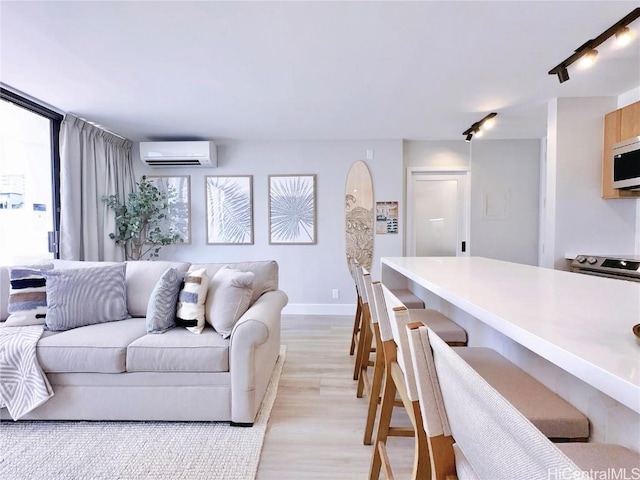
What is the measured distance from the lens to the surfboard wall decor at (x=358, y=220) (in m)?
4.23

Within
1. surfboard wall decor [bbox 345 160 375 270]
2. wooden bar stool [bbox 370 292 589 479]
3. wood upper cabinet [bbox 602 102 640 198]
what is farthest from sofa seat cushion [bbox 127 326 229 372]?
wood upper cabinet [bbox 602 102 640 198]

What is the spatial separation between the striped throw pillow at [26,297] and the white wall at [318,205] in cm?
220

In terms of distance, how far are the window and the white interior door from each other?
4.23m

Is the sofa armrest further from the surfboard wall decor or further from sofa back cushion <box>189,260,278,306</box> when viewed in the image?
the surfboard wall decor

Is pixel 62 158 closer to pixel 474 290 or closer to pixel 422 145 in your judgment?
pixel 474 290

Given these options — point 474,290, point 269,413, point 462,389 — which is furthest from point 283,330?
point 462,389

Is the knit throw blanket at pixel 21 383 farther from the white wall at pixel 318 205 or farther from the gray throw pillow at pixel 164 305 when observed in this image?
the white wall at pixel 318 205

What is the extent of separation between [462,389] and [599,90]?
3.59 m

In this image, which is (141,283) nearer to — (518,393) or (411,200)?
(518,393)

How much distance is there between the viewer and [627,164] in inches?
104

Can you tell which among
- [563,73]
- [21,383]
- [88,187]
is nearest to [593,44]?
[563,73]

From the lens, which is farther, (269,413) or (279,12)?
(269,413)

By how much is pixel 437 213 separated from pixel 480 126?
4.23ft

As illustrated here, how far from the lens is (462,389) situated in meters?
0.49
